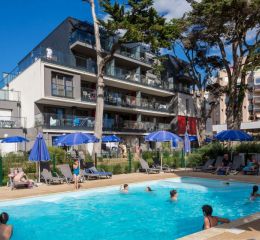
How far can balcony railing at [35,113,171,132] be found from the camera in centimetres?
2899

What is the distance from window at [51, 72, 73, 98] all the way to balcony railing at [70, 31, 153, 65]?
4229 millimetres

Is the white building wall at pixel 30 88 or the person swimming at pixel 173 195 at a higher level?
the white building wall at pixel 30 88

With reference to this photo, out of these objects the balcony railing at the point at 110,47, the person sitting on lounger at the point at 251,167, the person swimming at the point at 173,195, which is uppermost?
the balcony railing at the point at 110,47

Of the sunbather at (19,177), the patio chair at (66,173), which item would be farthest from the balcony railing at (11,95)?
the sunbather at (19,177)

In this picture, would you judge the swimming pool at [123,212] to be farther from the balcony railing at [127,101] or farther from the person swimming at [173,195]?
the balcony railing at [127,101]

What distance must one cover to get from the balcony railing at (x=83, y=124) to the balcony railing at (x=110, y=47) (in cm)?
784

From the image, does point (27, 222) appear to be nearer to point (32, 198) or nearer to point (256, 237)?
point (32, 198)

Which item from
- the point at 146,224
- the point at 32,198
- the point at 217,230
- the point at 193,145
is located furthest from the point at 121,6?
the point at 193,145

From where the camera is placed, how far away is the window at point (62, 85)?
2984cm

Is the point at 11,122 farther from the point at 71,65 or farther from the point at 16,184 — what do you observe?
the point at 16,184

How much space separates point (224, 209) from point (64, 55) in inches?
964

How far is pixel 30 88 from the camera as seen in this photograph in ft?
98.2

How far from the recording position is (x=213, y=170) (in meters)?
19.4

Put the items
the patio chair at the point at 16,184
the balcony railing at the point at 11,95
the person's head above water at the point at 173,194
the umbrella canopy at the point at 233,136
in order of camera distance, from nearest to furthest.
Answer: the person's head above water at the point at 173,194, the patio chair at the point at 16,184, the umbrella canopy at the point at 233,136, the balcony railing at the point at 11,95
